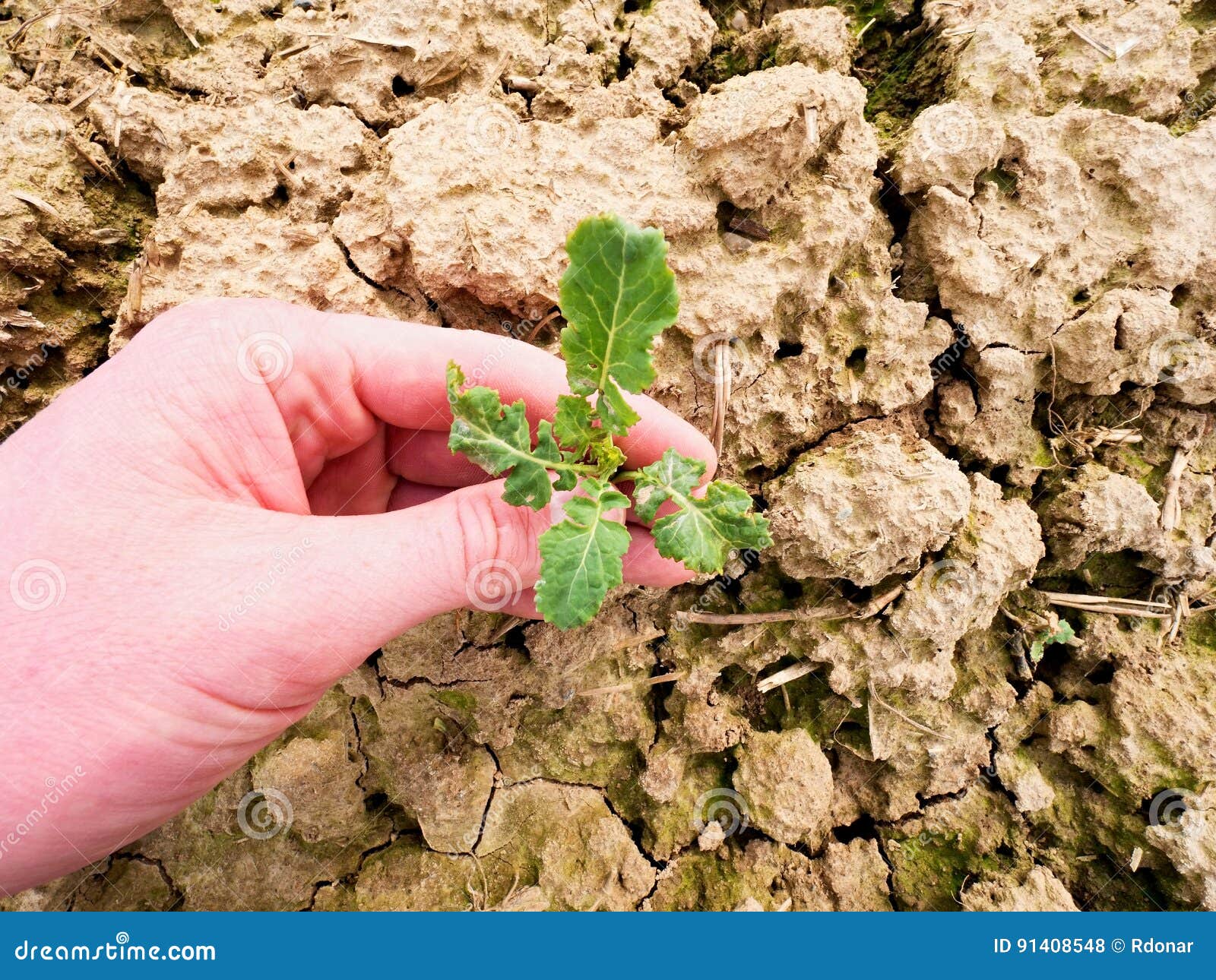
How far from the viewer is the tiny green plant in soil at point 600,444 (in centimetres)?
192

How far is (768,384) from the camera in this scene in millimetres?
2977

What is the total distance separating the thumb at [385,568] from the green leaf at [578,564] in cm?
26

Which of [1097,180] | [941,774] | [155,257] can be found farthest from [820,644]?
[155,257]

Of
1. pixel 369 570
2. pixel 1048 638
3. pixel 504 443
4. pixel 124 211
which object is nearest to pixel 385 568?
pixel 369 570

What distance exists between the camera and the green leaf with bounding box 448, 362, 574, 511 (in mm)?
2072

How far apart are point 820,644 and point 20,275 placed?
3.90 m

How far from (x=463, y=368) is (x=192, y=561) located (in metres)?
1.09

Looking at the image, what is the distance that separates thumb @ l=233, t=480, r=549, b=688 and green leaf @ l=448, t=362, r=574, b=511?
0.17 metres

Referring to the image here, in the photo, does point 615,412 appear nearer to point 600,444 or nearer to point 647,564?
point 600,444

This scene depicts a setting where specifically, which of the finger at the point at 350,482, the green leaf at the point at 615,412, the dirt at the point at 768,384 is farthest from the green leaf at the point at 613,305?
the finger at the point at 350,482

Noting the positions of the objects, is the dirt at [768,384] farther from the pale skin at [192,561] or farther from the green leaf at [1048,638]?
the pale skin at [192,561]

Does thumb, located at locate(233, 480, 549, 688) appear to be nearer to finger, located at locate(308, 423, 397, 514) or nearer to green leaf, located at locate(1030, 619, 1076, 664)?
finger, located at locate(308, 423, 397, 514)

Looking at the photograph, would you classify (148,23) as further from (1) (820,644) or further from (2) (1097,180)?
(2) (1097,180)

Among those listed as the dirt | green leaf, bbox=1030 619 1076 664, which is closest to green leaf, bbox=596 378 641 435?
the dirt
